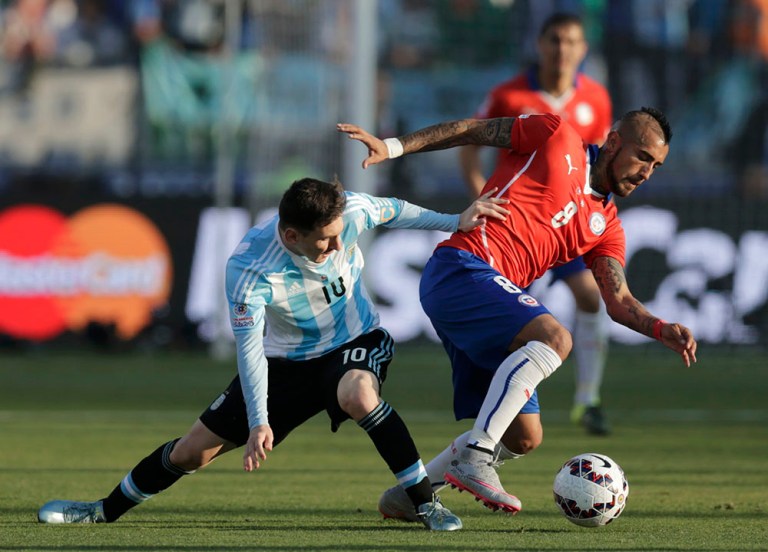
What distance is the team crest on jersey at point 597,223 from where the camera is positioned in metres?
6.05

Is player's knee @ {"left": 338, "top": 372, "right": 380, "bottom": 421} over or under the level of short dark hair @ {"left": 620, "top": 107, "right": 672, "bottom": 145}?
under

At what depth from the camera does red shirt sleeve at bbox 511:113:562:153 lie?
6086 mm

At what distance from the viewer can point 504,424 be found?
5410 millimetres

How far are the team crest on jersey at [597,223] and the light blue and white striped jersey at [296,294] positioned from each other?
2.04 ft

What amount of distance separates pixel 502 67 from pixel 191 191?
17.4 feet

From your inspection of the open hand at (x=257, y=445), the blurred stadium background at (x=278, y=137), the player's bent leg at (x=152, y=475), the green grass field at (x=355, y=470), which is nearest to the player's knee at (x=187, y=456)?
the player's bent leg at (x=152, y=475)

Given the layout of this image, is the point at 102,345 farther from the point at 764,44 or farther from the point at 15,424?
the point at 764,44

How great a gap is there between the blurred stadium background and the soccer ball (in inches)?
375

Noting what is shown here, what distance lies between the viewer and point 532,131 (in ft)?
20.0

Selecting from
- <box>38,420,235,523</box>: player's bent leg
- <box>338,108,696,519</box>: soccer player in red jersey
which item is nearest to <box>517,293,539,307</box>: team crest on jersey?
<box>338,108,696,519</box>: soccer player in red jersey

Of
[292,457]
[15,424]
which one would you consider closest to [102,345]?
[15,424]

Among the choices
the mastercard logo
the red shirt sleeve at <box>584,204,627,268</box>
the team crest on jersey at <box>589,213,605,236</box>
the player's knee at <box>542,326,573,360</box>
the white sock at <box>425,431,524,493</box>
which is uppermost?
the team crest on jersey at <box>589,213,605,236</box>

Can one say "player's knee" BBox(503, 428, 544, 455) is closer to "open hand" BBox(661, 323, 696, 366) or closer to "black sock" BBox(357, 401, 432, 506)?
"black sock" BBox(357, 401, 432, 506)

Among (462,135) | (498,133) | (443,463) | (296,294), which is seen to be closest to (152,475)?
(296,294)
